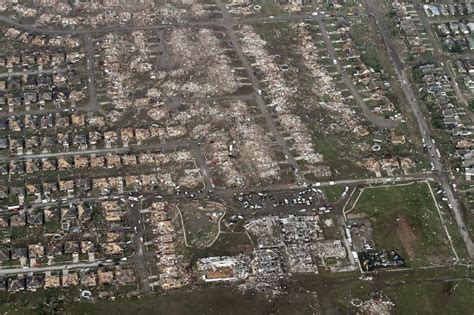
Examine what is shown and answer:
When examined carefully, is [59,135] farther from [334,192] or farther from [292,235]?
[334,192]

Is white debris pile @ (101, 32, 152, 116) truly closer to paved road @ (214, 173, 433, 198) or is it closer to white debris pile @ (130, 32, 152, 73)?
white debris pile @ (130, 32, 152, 73)

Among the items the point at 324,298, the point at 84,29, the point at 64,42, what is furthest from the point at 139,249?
the point at 84,29

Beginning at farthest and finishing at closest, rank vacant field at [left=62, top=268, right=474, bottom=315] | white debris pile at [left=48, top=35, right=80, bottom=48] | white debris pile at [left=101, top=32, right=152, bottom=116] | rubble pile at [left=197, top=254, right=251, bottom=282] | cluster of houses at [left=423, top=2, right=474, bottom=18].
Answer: cluster of houses at [left=423, top=2, right=474, bottom=18], white debris pile at [left=48, top=35, right=80, bottom=48], white debris pile at [left=101, top=32, right=152, bottom=116], rubble pile at [left=197, top=254, right=251, bottom=282], vacant field at [left=62, top=268, right=474, bottom=315]

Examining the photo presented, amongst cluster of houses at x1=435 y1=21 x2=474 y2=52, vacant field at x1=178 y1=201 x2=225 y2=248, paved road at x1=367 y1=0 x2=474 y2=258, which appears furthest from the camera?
cluster of houses at x1=435 y1=21 x2=474 y2=52

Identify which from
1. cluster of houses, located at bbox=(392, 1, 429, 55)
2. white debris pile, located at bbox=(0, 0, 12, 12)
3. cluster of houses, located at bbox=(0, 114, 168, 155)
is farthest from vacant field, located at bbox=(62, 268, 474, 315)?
white debris pile, located at bbox=(0, 0, 12, 12)

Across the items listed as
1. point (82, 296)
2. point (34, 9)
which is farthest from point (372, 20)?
point (82, 296)

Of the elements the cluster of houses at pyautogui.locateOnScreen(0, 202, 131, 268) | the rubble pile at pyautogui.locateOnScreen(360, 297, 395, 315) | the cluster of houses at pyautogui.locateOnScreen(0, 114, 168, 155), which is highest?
the cluster of houses at pyautogui.locateOnScreen(0, 114, 168, 155)

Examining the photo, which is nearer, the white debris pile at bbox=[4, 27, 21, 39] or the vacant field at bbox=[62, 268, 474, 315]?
the vacant field at bbox=[62, 268, 474, 315]
